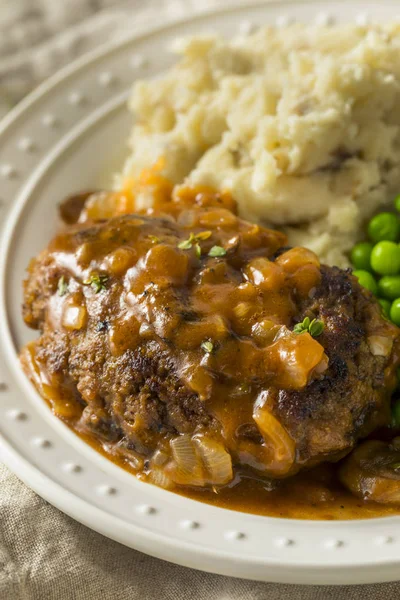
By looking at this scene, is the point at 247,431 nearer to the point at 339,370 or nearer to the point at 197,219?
the point at 339,370

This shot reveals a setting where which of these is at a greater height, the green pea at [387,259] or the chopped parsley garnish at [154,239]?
the chopped parsley garnish at [154,239]

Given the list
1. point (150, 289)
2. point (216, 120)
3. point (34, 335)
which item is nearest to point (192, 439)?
point (150, 289)

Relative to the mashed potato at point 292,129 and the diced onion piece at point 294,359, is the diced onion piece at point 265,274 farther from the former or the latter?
the mashed potato at point 292,129

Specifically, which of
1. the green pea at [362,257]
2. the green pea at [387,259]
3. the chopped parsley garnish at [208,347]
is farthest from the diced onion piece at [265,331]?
the green pea at [362,257]

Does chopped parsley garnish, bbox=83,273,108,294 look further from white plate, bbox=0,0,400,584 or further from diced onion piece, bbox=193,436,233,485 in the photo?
diced onion piece, bbox=193,436,233,485

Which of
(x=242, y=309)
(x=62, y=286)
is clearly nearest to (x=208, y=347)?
(x=242, y=309)

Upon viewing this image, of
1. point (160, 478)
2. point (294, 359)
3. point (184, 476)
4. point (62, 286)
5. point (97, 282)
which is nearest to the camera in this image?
point (294, 359)

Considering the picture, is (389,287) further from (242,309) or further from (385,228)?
(242,309)
